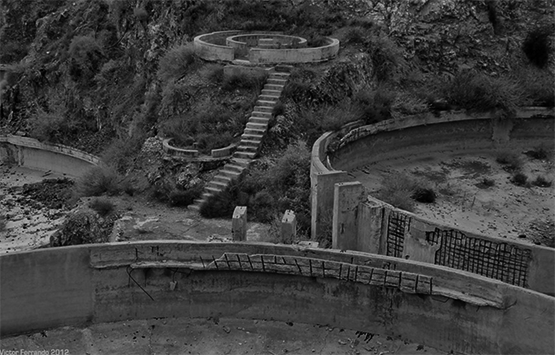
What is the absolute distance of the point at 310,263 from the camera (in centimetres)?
1155

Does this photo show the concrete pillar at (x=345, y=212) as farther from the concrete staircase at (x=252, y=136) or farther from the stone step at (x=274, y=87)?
the stone step at (x=274, y=87)

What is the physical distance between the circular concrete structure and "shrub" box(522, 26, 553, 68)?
26.0 ft

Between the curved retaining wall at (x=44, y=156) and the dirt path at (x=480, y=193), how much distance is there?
10305 millimetres

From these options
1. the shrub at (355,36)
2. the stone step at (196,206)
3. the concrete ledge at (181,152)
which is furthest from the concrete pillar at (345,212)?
the shrub at (355,36)

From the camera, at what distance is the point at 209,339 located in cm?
1126

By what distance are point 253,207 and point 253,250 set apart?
3.11 m

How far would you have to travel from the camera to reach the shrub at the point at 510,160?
2012cm

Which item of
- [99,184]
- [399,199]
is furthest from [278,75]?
[99,184]

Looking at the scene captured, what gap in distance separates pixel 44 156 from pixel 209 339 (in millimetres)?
15779

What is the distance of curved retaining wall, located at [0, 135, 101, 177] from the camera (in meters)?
23.5

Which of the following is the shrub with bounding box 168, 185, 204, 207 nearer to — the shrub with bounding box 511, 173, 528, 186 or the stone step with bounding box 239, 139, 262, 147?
the stone step with bounding box 239, 139, 262, 147

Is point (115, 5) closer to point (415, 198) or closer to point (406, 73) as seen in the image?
point (406, 73)

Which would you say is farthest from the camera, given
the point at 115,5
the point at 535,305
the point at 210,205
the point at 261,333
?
the point at 115,5

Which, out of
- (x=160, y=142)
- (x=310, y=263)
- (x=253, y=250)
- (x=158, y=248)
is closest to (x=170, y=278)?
(x=158, y=248)
